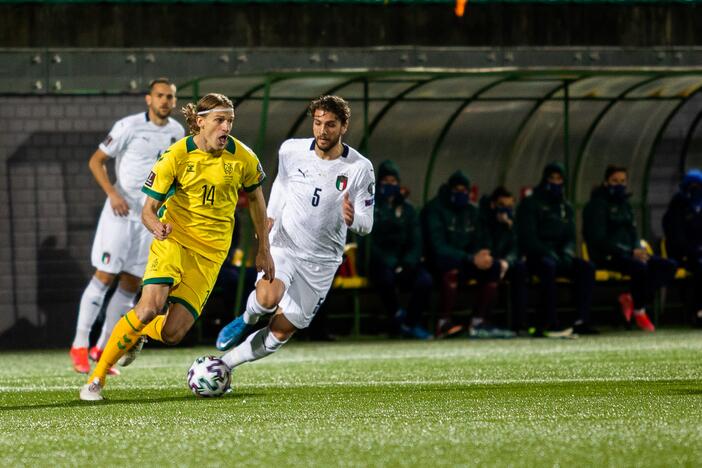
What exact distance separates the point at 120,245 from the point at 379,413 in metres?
3.73

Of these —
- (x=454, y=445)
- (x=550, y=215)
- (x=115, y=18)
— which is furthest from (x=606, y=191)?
(x=454, y=445)

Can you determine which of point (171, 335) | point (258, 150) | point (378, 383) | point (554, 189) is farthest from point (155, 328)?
point (554, 189)

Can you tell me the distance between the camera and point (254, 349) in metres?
8.01

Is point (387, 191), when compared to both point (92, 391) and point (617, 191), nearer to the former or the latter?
point (617, 191)

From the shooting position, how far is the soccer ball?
25.0 feet

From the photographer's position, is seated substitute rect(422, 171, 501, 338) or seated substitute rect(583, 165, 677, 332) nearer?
seated substitute rect(422, 171, 501, 338)

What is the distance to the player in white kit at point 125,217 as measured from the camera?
32.8ft

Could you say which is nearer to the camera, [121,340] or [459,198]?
[121,340]

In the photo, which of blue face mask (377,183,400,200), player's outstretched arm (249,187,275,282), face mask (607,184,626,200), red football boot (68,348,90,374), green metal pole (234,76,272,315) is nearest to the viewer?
player's outstretched arm (249,187,275,282)

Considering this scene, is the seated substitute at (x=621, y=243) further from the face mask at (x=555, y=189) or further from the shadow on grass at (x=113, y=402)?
the shadow on grass at (x=113, y=402)

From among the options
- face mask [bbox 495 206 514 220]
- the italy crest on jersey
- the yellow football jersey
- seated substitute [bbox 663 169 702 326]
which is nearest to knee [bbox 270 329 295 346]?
the yellow football jersey

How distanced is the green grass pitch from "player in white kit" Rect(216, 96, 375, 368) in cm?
35

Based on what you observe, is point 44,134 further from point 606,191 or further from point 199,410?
point 199,410

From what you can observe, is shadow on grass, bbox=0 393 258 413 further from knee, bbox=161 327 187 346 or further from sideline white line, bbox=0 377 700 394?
sideline white line, bbox=0 377 700 394
